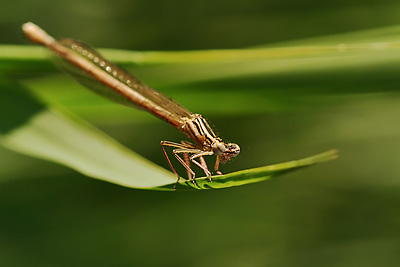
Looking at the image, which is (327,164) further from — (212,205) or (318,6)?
(318,6)

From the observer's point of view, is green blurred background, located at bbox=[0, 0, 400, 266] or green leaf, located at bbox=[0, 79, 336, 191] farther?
green blurred background, located at bbox=[0, 0, 400, 266]

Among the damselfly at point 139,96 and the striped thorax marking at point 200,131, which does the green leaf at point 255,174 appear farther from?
the striped thorax marking at point 200,131

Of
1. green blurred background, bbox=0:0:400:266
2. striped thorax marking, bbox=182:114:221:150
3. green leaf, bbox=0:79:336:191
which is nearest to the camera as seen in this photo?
green leaf, bbox=0:79:336:191

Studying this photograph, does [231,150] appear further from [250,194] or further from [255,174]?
[250,194]

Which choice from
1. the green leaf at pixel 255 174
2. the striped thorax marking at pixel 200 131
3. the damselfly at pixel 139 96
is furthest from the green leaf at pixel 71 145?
the striped thorax marking at pixel 200 131

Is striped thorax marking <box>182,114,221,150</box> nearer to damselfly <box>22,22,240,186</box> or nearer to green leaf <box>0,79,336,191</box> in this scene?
damselfly <box>22,22,240,186</box>

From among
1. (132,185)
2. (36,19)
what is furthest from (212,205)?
(36,19)

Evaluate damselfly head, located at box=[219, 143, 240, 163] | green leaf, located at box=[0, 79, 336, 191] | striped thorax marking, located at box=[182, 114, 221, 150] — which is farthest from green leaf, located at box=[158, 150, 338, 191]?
striped thorax marking, located at box=[182, 114, 221, 150]

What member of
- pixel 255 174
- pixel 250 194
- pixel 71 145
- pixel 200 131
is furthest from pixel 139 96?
pixel 255 174
